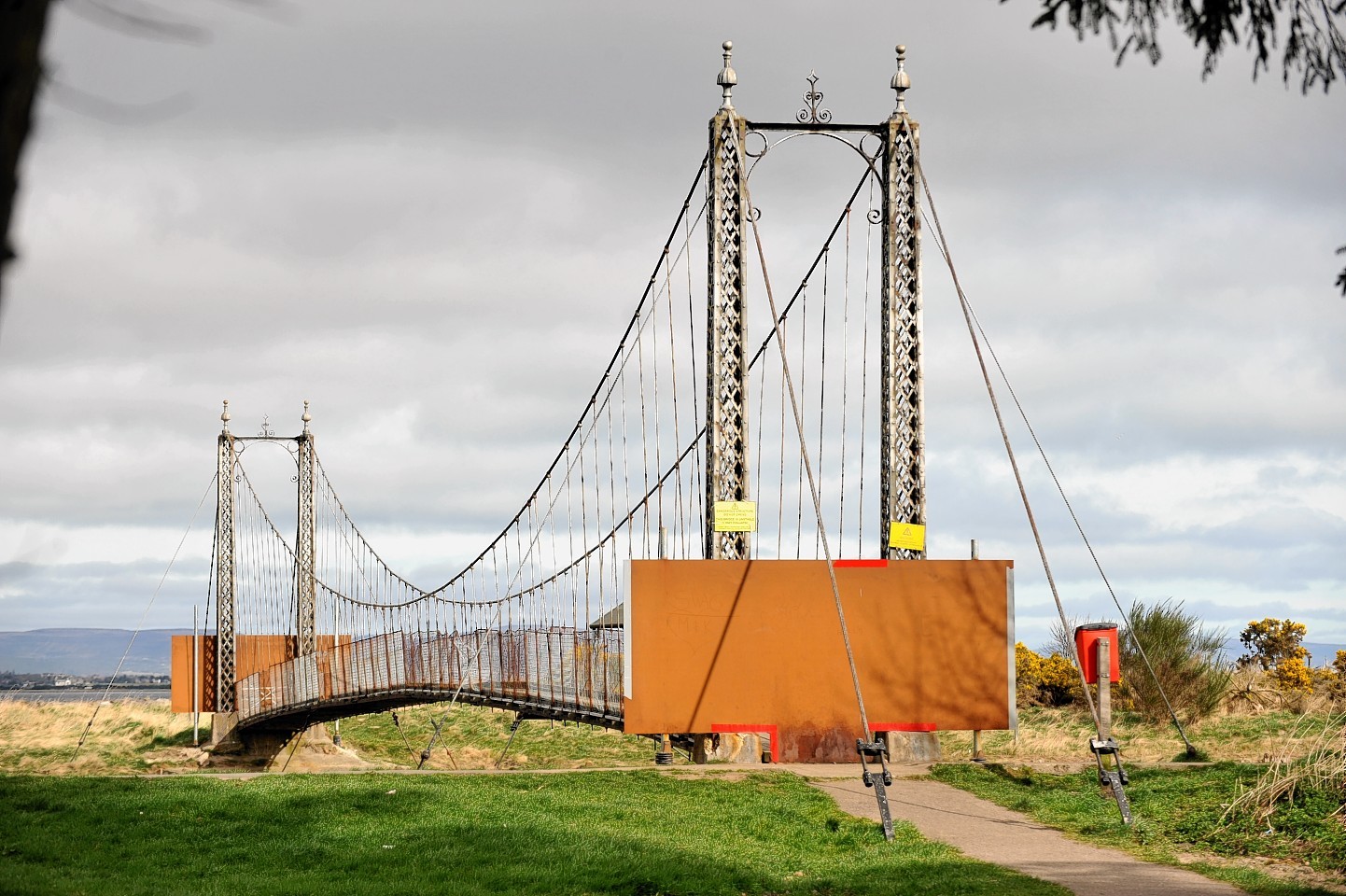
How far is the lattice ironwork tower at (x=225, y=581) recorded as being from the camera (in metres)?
37.9

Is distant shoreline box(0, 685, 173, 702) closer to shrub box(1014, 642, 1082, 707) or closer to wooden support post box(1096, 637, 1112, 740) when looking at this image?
shrub box(1014, 642, 1082, 707)

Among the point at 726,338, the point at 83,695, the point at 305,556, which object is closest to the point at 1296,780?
the point at 726,338

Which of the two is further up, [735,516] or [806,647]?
[735,516]

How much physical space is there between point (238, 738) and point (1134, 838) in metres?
30.6

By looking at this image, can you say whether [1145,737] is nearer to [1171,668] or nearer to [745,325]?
[1171,668]

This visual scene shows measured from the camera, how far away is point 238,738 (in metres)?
37.3

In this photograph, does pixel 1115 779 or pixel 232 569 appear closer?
pixel 1115 779

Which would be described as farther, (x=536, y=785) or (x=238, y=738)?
(x=238, y=738)

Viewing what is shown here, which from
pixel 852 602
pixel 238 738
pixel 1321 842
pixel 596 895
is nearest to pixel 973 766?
pixel 852 602

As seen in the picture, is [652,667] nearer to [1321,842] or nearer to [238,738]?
[1321,842]

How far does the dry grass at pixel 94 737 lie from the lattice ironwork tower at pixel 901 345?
19.5 m

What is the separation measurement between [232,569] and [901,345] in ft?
89.5

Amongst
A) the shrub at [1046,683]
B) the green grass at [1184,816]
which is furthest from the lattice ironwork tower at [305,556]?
the green grass at [1184,816]

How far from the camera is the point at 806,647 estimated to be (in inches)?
580
